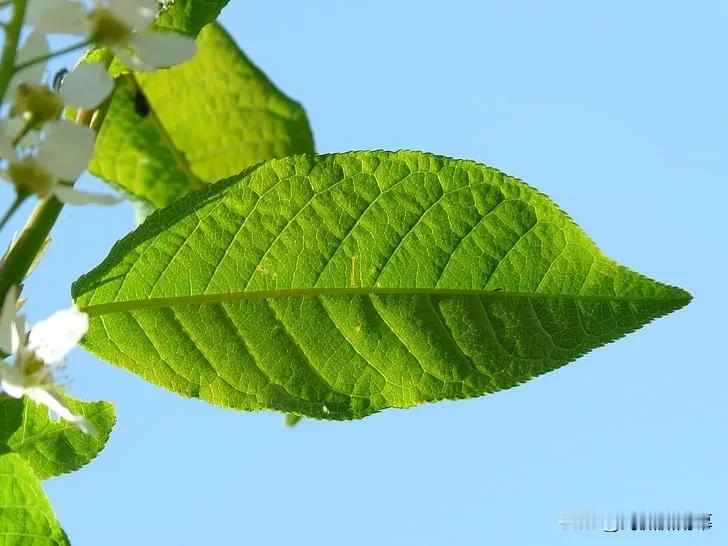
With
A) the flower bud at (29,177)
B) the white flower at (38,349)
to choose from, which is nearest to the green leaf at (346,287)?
the white flower at (38,349)

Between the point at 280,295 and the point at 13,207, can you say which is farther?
the point at 280,295

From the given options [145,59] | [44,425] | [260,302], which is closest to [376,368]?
[260,302]

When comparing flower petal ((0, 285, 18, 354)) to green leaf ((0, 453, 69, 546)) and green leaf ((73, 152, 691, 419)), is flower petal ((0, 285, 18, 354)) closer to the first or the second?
green leaf ((0, 453, 69, 546))

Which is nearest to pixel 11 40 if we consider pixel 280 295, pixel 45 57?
pixel 45 57

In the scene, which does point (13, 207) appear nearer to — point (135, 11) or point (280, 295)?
point (135, 11)

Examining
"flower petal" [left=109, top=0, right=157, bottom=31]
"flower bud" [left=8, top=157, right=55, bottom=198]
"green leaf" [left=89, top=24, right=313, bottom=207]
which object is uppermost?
"green leaf" [left=89, top=24, right=313, bottom=207]

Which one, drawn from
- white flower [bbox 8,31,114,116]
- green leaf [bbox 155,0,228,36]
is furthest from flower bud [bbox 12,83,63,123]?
green leaf [bbox 155,0,228,36]
